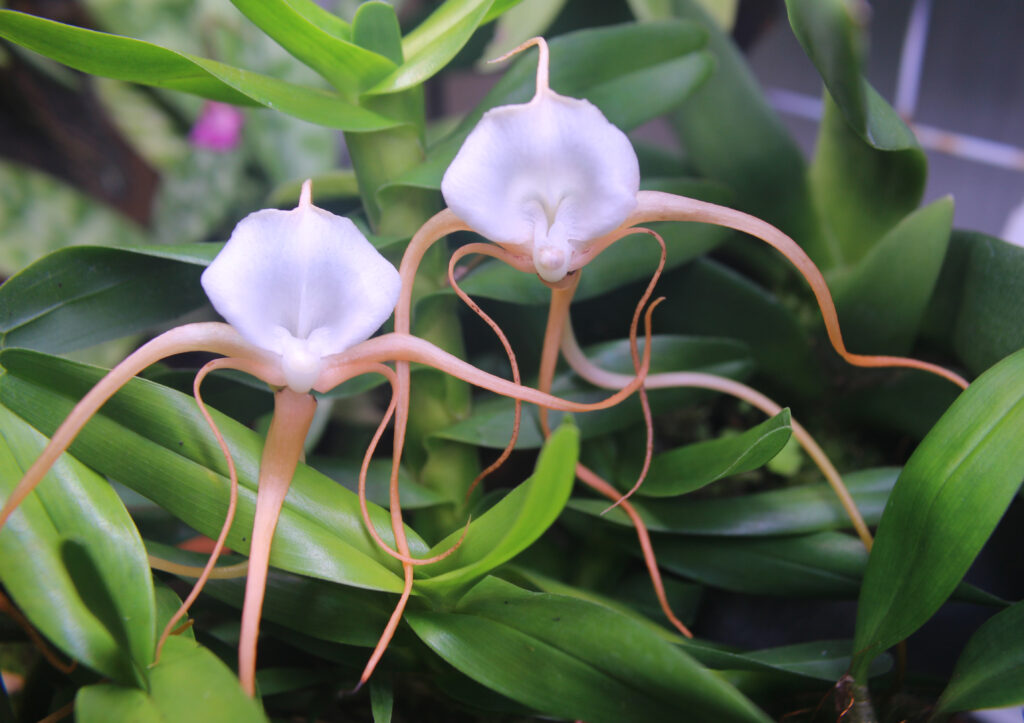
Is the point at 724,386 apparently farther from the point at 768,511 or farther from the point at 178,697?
the point at 178,697

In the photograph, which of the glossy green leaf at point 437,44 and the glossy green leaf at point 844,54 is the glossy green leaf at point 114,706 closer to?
the glossy green leaf at point 437,44

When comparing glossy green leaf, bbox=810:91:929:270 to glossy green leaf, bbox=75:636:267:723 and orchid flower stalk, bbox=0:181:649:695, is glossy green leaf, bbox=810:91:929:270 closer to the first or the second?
orchid flower stalk, bbox=0:181:649:695

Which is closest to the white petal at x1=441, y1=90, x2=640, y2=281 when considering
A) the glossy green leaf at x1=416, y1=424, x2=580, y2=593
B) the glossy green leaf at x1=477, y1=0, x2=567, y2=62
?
the glossy green leaf at x1=416, y1=424, x2=580, y2=593

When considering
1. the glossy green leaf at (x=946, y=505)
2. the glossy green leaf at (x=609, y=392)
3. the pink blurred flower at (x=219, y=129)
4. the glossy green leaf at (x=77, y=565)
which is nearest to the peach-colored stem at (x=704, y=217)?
the glossy green leaf at (x=946, y=505)

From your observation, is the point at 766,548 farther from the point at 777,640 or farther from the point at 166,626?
the point at 166,626

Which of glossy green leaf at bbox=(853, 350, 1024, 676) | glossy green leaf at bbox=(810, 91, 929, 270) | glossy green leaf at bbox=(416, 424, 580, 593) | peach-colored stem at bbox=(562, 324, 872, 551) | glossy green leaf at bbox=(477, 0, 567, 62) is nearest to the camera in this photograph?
glossy green leaf at bbox=(416, 424, 580, 593)

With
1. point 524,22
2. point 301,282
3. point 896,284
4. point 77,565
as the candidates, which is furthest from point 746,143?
point 77,565
